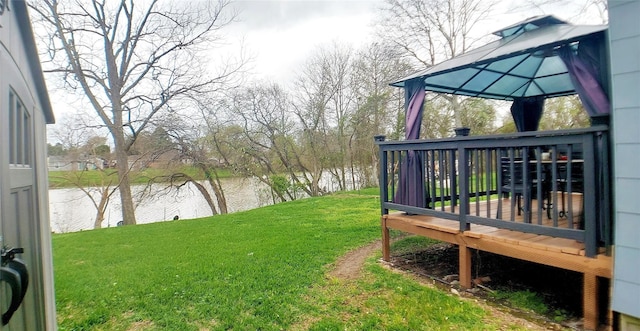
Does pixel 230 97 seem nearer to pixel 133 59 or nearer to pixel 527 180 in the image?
pixel 133 59

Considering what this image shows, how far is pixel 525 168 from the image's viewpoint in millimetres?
2963

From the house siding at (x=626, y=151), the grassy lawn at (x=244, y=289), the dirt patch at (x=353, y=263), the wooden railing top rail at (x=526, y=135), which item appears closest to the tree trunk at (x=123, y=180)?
the grassy lawn at (x=244, y=289)

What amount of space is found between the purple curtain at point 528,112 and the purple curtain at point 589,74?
314 cm

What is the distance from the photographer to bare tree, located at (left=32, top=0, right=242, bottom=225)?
432 inches

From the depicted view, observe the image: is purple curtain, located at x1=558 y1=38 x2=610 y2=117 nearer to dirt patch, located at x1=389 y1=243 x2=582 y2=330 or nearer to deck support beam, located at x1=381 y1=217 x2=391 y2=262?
dirt patch, located at x1=389 y1=243 x2=582 y2=330

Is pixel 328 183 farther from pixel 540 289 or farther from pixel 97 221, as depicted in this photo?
pixel 540 289

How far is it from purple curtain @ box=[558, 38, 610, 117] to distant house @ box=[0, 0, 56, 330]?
375cm

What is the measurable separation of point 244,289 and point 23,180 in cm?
244

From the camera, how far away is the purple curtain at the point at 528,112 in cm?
588

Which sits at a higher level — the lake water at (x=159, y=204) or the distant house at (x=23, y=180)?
the distant house at (x=23, y=180)

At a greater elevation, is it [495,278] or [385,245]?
[385,245]

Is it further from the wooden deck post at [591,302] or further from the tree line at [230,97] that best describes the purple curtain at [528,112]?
the tree line at [230,97]

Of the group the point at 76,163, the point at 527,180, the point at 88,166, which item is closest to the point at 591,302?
the point at 527,180

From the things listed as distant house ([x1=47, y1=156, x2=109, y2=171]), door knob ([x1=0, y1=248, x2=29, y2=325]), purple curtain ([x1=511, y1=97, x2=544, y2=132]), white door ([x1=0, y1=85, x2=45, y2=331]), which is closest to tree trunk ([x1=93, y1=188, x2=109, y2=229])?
distant house ([x1=47, y1=156, x2=109, y2=171])
